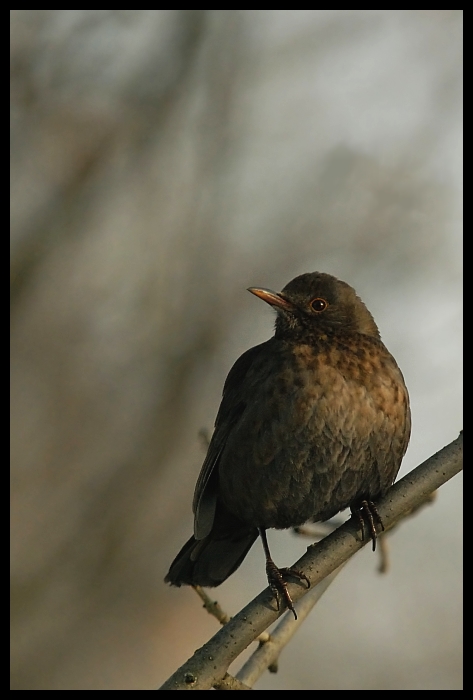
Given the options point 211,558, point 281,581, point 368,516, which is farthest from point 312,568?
point 211,558

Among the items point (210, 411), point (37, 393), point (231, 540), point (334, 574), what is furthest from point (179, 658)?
point (334, 574)

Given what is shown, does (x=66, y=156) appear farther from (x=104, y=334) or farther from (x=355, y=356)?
(x=355, y=356)

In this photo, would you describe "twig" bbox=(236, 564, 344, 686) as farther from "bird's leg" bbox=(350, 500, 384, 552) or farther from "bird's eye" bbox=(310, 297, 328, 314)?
"bird's eye" bbox=(310, 297, 328, 314)

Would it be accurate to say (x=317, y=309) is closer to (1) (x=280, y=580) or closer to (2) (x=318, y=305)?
(2) (x=318, y=305)

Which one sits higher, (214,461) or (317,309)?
(317,309)

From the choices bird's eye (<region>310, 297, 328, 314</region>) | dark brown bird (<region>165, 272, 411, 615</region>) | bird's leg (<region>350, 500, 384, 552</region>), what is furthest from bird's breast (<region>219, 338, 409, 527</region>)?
bird's eye (<region>310, 297, 328, 314</region>)

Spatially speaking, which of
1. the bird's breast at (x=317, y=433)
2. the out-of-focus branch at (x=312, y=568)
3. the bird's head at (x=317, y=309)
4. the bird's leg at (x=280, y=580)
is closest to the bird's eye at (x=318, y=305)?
the bird's head at (x=317, y=309)

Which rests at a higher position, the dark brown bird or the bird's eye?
the bird's eye

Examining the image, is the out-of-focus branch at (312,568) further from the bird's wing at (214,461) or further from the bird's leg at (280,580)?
the bird's wing at (214,461)
